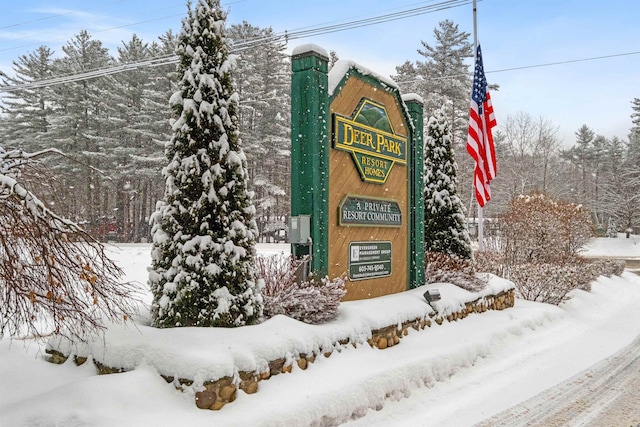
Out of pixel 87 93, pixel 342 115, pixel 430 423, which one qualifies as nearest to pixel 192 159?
pixel 342 115

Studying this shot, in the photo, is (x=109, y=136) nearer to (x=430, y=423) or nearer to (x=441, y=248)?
(x=441, y=248)

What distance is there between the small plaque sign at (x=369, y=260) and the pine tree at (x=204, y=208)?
2.34 metres

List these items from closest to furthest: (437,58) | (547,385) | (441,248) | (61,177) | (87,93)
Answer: (61,177), (547,385), (441,248), (87,93), (437,58)

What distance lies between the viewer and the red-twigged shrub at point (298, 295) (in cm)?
573

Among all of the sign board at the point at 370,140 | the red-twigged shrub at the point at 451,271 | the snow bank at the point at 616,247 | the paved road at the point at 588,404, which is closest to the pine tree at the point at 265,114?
the red-twigged shrub at the point at 451,271

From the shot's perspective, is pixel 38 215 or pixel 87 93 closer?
pixel 38 215

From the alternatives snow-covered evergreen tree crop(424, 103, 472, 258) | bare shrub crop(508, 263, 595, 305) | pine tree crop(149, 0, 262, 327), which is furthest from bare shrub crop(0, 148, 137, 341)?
bare shrub crop(508, 263, 595, 305)

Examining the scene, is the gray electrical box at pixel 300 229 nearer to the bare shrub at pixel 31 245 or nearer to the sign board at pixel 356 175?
the sign board at pixel 356 175

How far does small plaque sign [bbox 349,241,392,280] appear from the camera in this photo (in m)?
7.37

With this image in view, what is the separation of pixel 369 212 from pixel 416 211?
1.73 metres

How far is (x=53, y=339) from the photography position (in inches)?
198

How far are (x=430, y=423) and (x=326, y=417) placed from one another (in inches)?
43.5

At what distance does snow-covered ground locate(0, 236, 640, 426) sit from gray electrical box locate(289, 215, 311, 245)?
42.4 inches

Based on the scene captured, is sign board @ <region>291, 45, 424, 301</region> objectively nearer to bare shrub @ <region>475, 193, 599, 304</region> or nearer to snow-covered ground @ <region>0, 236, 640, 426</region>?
snow-covered ground @ <region>0, 236, 640, 426</region>
